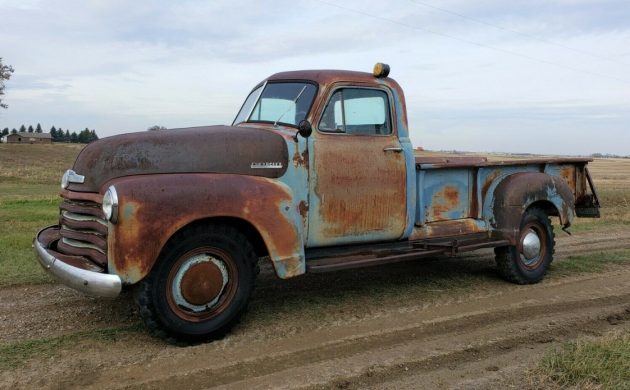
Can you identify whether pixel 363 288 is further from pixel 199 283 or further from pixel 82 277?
pixel 82 277

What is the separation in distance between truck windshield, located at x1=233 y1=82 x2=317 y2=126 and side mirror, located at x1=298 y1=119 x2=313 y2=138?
25cm

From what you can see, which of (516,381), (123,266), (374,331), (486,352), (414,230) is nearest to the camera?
(516,381)

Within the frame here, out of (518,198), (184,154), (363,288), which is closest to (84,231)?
(184,154)

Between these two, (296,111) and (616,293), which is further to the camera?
(616,293)

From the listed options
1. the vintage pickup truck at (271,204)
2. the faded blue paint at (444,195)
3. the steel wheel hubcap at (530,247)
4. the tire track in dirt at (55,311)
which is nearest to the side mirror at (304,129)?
the vintage pickup truck at (271,204)

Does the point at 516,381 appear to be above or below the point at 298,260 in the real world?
below

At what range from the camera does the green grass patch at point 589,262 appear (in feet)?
23.9

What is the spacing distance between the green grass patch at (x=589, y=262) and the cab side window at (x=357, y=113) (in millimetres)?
3245

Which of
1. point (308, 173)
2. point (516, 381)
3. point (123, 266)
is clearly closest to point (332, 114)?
point (308, 173)

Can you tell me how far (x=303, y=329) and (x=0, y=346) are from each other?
7.82 ft

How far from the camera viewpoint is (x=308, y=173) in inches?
198

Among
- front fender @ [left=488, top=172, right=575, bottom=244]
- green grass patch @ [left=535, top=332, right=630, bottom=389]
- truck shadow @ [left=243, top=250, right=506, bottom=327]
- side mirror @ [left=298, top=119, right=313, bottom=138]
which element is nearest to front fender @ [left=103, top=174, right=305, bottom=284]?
side mirror @ [left=298, top=119, right=313, bottom=138]

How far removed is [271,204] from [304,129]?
0.79 meters

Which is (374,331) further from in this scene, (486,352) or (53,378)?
(53,378)
